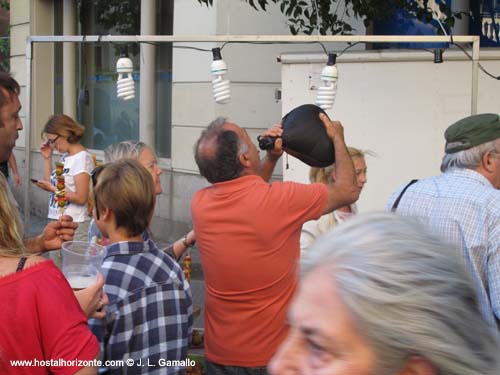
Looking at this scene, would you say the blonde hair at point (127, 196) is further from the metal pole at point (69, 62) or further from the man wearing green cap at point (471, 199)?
the metal pole at point (69, 62)

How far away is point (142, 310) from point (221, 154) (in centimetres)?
78

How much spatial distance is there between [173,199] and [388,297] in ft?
24.0

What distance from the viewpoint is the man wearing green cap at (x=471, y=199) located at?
96.5 inches

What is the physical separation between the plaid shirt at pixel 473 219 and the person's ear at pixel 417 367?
1.39 metres

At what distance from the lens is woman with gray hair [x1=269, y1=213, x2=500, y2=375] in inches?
39.7

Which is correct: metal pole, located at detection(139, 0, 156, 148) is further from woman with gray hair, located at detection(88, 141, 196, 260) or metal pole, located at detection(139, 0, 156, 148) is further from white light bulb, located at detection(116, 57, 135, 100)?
woman with gray hair, located at detection(88, 141, 196, 260)

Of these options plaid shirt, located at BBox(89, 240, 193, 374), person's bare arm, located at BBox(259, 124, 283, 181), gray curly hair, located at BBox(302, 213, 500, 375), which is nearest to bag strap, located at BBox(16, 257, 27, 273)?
plaid shirt, located at BBox(89, 240, 193, 374)

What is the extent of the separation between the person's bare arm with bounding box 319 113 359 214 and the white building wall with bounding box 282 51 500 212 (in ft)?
7.66

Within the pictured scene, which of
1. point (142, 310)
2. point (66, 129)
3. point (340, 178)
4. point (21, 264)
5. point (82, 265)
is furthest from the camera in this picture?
point (66, 129)

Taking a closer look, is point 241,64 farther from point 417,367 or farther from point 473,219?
point 417,367

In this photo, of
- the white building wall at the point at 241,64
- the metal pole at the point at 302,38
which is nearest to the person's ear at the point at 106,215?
the metal pole at the point at 302,38

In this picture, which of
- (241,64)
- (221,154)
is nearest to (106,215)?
(221,154)

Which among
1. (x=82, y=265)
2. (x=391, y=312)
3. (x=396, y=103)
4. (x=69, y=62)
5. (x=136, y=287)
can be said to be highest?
(x=69, y=62)

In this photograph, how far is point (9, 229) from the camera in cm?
200
